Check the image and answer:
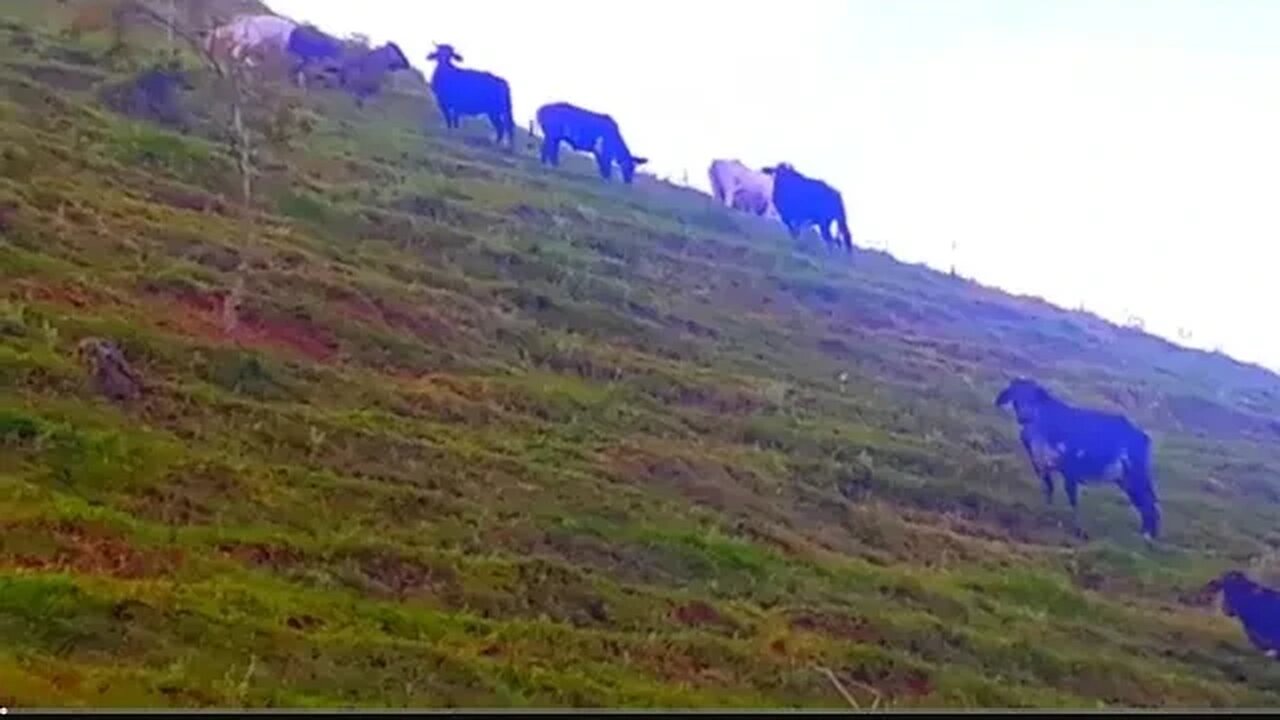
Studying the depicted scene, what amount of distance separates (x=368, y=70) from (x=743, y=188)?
9566 millimetres

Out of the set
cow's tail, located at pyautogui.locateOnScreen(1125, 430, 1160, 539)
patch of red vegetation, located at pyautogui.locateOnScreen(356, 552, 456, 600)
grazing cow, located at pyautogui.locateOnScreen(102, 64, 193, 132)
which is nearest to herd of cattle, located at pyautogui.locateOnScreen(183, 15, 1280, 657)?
grazing cow, located at pyautogui.locateOnScreen(102, 64, 193, 132)

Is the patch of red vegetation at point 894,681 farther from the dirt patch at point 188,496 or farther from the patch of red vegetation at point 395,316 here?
the patch of red vegetation at point 395,316

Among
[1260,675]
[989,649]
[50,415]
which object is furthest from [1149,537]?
[50,415]

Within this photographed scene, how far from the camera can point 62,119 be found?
3078 cm

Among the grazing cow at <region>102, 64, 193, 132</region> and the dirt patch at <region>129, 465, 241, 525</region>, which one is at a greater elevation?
the grazing cow at <region>102, 64, 193, 132</region>

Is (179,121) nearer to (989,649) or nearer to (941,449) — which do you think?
(941,449)

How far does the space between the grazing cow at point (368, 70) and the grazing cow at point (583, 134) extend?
4.19 meters

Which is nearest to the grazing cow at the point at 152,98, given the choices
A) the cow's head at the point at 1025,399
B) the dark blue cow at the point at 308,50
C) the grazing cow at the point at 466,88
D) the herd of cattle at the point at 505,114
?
the herd of cattle at the point at 505,114

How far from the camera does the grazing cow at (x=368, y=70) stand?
A: 4212cm

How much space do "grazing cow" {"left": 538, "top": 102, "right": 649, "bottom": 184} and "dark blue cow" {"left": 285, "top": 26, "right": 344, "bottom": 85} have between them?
5.05m

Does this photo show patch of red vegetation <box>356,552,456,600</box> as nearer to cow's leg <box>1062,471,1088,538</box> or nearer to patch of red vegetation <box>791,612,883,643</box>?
patch of red vegetation <box>791,612,883,643</box>

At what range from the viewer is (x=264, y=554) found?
15.2 metres

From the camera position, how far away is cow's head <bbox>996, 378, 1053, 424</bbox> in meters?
26.9

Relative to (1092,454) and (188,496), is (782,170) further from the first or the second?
(188,496)
